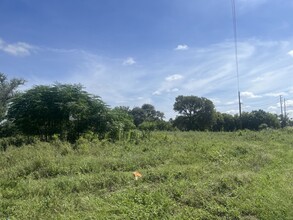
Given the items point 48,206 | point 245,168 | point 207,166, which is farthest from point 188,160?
point 48,206

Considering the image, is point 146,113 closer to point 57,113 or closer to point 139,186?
point 57,113

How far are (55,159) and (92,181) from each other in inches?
91.0

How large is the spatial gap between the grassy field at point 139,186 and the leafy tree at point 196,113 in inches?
2122

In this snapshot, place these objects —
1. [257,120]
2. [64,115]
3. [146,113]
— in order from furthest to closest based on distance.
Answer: [146,113]
[257,120]
[64,115]

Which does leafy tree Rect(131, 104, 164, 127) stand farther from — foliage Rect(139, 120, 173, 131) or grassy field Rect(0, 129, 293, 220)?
grassy field Rect(0, 129, 293, 220)

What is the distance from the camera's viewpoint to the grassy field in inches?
208

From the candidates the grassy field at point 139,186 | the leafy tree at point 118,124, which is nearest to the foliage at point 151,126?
the leafy tree at point 118,124

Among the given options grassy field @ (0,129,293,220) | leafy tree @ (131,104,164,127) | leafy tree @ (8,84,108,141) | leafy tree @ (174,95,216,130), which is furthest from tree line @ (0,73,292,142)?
leafy tree @ (131,104,164,127)

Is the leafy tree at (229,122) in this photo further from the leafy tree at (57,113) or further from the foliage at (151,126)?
the leafy tree at (57,113)

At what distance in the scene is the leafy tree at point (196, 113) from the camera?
209 feet

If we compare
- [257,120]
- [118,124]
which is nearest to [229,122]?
[257,120]

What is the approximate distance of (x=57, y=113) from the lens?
14266 millimetres

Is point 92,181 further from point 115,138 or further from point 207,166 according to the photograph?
point 115,138

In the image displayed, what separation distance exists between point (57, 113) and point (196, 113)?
52.1 metres
